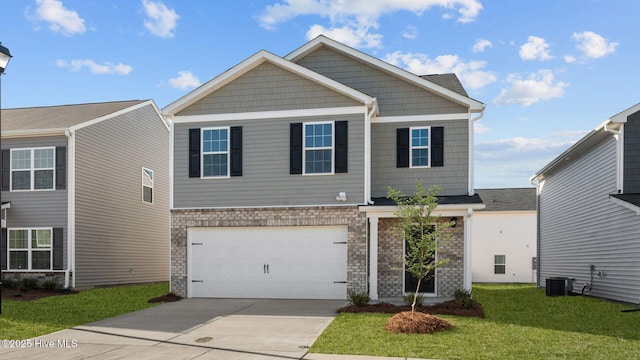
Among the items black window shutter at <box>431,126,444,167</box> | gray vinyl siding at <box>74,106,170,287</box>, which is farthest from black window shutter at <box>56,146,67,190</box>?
black window shutter at <box>431,126,444,167</box>

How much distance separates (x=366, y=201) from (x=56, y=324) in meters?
8.26

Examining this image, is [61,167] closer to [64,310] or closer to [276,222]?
[64,310]

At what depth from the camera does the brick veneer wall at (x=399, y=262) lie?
1526 centimetres

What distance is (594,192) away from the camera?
56.9 ft

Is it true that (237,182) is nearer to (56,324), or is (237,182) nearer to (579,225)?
(56,324)

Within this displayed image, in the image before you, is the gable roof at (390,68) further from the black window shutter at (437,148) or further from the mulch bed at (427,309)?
the mulch bed at (427,309)

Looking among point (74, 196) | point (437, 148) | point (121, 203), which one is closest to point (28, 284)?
point (74, 196)

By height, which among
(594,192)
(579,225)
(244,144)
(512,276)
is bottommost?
(512,276)

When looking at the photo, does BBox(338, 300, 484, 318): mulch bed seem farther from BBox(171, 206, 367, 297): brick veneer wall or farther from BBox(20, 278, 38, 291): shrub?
BBox(20, 278, 38, 291): shrub

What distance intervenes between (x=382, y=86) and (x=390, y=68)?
0.61 meters

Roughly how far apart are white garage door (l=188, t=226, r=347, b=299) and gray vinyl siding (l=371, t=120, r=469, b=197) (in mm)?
2224

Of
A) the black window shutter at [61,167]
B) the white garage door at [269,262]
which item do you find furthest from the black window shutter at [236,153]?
the black window shutter at [61,167]

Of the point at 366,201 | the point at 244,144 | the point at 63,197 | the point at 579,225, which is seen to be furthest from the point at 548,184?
the point at 63,197

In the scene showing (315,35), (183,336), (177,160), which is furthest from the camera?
(315,35)
